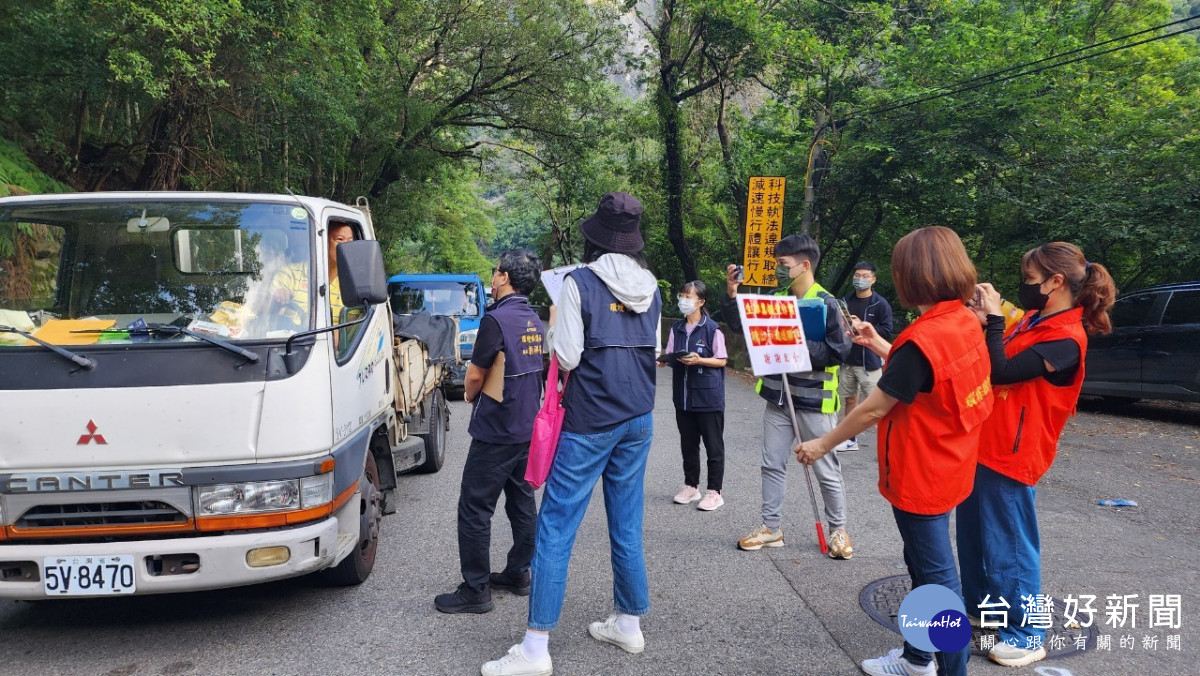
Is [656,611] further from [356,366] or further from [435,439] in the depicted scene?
[435,439]

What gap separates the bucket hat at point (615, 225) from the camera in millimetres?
3252

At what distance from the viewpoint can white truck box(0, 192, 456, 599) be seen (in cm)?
309

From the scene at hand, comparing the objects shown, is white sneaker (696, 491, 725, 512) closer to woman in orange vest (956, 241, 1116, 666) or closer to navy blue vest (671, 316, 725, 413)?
navy blue vest (671, 316, 725, 413)

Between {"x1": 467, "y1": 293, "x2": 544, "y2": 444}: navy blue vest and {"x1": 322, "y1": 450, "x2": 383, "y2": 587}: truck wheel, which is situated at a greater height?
{"x1": 467, "y1": 293, "x2": 544, "y2": 444}: navy blue vest

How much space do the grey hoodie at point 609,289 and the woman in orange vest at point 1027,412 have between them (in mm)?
1411

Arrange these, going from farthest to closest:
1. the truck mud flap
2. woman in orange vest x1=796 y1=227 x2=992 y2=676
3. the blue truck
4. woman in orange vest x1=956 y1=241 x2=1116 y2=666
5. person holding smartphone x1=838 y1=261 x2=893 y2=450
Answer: the blue truck → person holding smartphone x1=838 y1=261 x2=893 y2=450 → the truck mud flap → woman in orange vest x1=956 y1=241 x2=1116 y2=666 → woman in orange vest x1=796 y1=227 x2=992 y2=676

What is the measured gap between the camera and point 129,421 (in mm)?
3121

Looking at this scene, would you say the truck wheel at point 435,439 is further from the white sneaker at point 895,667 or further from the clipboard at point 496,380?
the white sneaker at point 895,667

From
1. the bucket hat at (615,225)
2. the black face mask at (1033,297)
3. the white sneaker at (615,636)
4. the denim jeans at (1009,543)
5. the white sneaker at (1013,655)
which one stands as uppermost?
the bucket hat at (615,225)

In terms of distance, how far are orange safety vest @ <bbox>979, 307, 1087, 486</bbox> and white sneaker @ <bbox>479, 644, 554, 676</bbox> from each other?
2.11 meters

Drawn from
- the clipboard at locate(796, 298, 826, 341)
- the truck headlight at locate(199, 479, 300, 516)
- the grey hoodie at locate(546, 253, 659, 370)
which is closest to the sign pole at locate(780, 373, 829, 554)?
the clipboard at locate(796, 298, 826, 341)

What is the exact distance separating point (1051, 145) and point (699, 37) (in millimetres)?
7684

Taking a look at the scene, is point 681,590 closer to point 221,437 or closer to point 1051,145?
point 221,437

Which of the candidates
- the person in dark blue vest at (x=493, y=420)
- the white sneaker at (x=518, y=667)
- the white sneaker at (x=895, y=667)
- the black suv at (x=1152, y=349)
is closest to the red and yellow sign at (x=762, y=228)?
the black suv at (x=1152, y=349)
